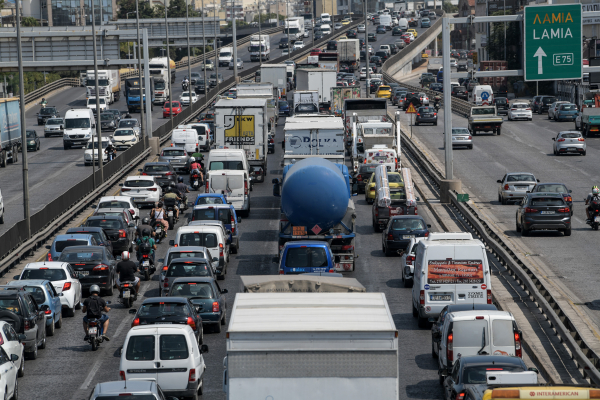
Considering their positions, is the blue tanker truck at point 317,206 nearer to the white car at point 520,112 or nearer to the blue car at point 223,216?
the blue car at point 223,216

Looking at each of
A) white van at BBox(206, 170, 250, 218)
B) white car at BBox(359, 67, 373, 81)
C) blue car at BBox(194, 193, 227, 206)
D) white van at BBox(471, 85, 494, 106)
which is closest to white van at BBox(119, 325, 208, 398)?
blue car at BBox(194, 193, 227, 206)

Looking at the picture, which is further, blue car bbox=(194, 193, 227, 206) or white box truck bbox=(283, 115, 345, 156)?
white box truck bbox=(283, 115, 345, 156)

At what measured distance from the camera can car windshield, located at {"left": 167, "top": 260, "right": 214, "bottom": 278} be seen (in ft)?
86.4

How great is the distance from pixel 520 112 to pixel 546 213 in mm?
48084

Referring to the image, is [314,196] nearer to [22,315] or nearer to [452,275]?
[452,275]

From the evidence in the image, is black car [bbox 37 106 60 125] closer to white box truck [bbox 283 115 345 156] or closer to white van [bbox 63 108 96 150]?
white van [bbox 63 108 96 150]

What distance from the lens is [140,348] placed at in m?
17.6

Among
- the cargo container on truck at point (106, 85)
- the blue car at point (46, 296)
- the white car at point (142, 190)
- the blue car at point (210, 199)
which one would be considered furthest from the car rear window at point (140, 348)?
the cargo container on truck at point (106, 85)

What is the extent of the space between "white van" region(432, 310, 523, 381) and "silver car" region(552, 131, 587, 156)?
42.3 meters

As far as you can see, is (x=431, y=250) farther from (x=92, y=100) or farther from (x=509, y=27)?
(x=509, y=27)

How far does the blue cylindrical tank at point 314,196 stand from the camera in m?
29.2

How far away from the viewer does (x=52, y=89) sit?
114500 millimetres

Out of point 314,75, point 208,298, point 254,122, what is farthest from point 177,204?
point 314,75

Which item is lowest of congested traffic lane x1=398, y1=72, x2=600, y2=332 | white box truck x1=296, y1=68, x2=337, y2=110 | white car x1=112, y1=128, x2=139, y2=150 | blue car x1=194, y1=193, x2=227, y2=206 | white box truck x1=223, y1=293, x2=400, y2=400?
congested traffic lane x1=398, y1=72, x2=600, y2=332
